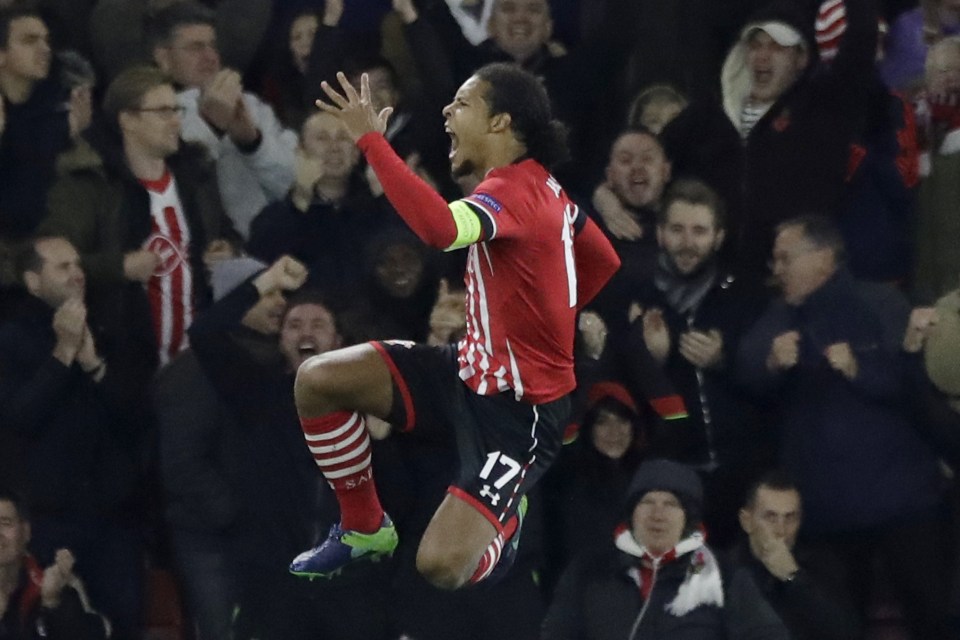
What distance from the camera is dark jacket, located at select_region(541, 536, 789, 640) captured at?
735 centimetres

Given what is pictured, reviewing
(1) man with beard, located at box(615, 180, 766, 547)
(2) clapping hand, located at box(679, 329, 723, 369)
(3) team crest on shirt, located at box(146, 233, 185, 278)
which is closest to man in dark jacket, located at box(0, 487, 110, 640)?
(3) team crest on shirt, located at box(146, 233, 185, 278)

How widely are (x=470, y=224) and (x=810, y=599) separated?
7.80ft

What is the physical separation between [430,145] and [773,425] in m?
1.70

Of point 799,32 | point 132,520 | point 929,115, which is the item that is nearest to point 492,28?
point 799,32

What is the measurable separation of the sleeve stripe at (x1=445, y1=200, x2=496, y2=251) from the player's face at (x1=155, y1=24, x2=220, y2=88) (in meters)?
2.86

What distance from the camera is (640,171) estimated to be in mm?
8008

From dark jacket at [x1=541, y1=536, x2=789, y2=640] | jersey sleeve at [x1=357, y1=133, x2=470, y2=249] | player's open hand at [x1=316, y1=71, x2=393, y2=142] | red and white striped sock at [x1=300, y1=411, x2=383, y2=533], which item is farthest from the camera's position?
dark jacket at [x1=541, y1=536, x2=789, y2=640]

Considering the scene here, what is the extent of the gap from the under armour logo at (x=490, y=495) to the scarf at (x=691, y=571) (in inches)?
49.0

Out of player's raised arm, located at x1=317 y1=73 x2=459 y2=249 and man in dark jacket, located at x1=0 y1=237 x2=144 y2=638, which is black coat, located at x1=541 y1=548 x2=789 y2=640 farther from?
→ player's raised arm, located at x1=317 y1=73 x2=459 y2=249

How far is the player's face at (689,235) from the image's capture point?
777 centimetres

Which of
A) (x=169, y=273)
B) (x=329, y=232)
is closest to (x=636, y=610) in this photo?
(x=329, y=232)

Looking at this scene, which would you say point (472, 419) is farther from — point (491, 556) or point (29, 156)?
point (29, 156)

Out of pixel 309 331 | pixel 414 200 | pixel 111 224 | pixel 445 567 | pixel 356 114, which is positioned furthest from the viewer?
pixel 111 224

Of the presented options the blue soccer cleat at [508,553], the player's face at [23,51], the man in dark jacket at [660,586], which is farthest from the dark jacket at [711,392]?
the player's face at [23,51]
